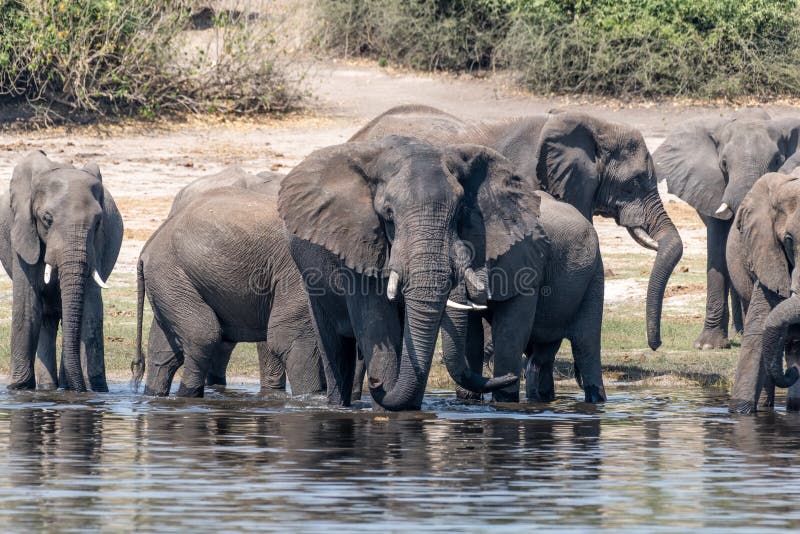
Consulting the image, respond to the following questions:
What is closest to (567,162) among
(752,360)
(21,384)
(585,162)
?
(585,162)

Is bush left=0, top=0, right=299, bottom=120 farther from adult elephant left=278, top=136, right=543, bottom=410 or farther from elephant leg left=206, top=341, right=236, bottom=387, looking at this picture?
adult elephant left=278, top=136, right=543, bottom=410

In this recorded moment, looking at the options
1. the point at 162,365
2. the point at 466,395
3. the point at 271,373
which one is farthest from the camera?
the point at 271,373

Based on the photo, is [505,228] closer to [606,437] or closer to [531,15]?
A: [606,437]

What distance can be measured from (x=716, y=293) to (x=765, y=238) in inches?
214

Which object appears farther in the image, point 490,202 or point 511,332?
point 511,332

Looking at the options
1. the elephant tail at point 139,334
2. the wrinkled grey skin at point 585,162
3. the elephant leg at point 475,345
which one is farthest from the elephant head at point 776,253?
the elephant tail at point 139,334

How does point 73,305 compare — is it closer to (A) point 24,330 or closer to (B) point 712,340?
(A) point 24,330

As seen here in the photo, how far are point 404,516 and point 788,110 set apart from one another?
18.7 m

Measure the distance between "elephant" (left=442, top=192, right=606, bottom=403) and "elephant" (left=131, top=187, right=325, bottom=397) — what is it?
1062mm

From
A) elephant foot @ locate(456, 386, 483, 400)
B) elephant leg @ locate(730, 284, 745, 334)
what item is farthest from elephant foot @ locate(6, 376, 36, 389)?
elephant leg @ locate(730, 284, 745, 334)

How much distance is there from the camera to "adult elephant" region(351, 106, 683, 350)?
1279 centimetres

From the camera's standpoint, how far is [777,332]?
9.76 m

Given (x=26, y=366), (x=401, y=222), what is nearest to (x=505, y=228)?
(x=401, y=222)

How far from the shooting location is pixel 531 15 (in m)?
26.2
